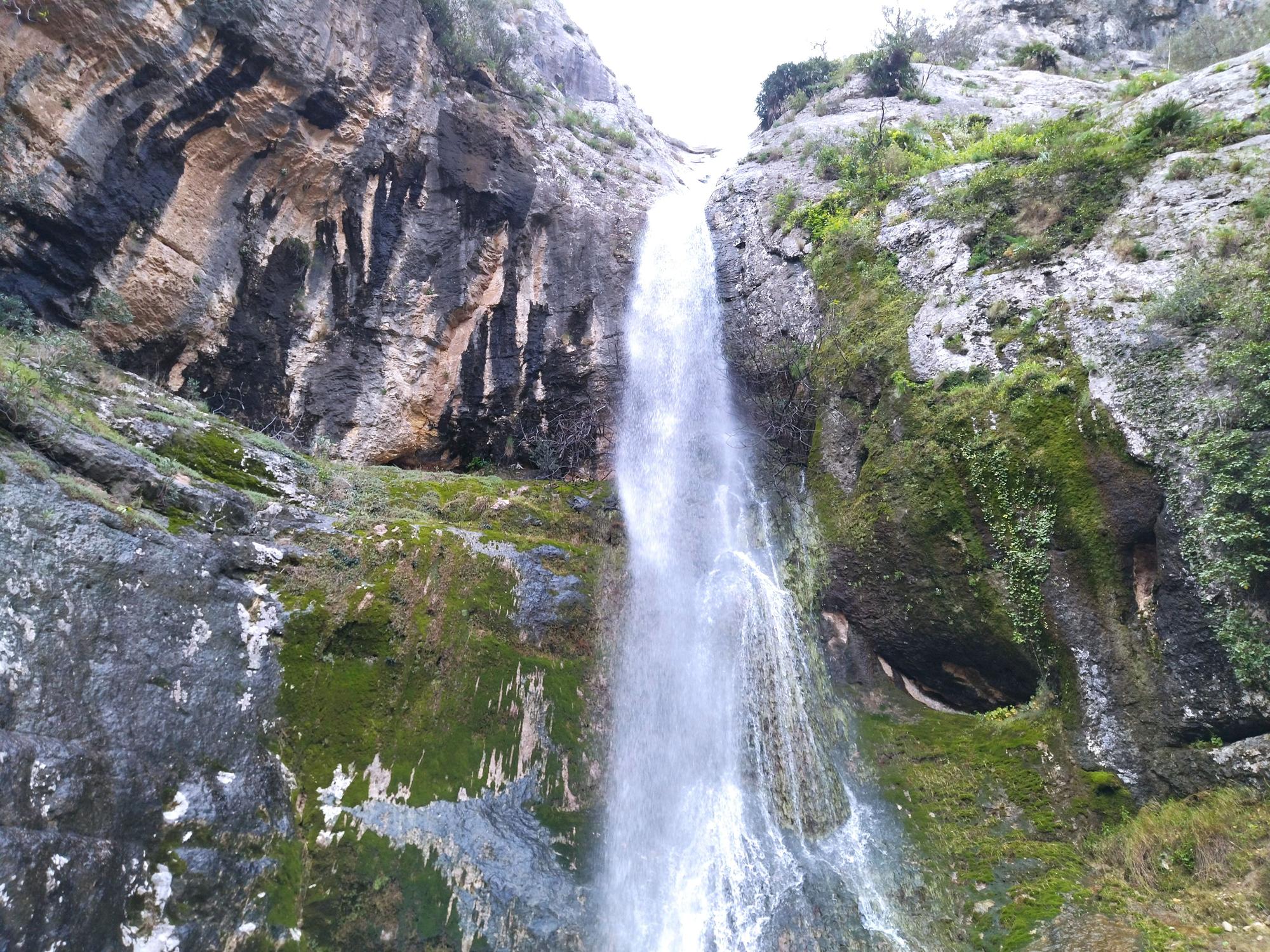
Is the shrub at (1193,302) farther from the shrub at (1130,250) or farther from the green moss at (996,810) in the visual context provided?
the green moss at (996,810)

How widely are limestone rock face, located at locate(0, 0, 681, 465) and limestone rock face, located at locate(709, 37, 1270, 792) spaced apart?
5.65 m

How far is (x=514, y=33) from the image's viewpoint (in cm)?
2211

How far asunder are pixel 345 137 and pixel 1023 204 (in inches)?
479

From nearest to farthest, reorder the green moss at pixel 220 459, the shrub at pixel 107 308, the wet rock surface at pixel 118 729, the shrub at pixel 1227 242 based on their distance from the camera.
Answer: the wet rock surface at pixel 118 729
the shrub at pixel 1227 242
the green moss at pixel 220 459
the shrub at pixel 107 308

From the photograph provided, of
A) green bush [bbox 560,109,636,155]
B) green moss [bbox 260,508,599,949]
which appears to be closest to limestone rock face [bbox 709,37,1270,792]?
green moss [bbox 260,508,599,949]

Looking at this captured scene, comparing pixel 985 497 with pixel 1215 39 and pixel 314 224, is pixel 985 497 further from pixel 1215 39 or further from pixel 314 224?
pixel 1215 39

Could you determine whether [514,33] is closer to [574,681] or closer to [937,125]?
[937,125]

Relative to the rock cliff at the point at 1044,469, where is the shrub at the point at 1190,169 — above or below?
above

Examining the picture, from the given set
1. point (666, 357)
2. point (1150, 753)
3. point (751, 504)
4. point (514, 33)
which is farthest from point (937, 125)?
point (1150, 753)

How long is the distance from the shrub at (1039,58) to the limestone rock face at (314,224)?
16.1m

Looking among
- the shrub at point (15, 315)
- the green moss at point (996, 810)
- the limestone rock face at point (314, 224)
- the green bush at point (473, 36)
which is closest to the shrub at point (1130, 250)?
the green moss at point (996, 810)

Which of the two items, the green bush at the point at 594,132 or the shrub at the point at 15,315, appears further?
the green bush at the point at 594,132

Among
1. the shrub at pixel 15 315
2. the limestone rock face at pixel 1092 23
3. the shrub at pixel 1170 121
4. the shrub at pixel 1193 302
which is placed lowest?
the shrub at pixel 1193 302

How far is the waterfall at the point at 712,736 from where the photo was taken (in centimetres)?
707
